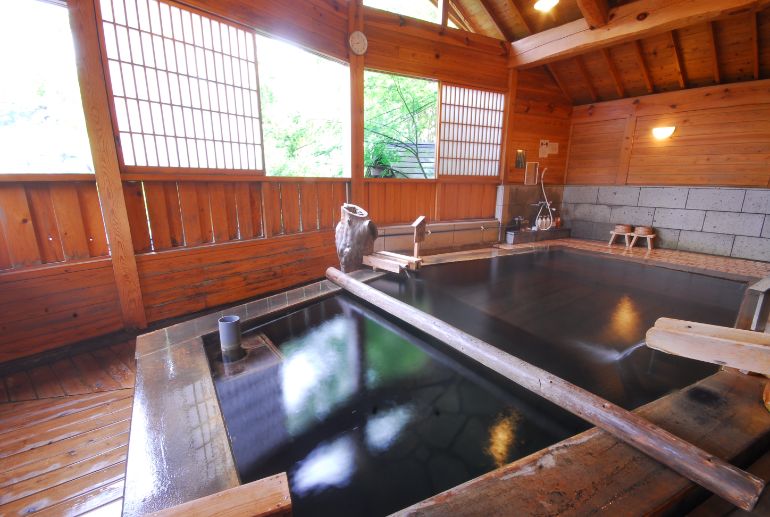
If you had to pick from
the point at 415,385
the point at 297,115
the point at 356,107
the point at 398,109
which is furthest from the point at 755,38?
the point at 297,115

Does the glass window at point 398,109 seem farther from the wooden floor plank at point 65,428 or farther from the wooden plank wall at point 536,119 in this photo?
the wooden floor plank at point 65,428

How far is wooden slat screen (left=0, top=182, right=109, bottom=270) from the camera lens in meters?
2.52

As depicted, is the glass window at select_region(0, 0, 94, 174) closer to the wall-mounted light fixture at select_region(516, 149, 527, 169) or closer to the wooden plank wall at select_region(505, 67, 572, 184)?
the wooden plank wall at select_region(505, 67, 572, 184)

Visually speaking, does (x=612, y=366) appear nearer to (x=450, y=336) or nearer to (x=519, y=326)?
(x=519, y=326)

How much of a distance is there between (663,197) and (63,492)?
8.09m

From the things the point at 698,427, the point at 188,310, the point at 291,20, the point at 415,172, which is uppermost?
the point at 291,20

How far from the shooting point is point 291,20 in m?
3.82

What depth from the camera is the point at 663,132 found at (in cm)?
582

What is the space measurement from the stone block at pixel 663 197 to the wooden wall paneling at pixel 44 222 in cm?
824

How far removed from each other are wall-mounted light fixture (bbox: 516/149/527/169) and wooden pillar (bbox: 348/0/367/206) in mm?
3473

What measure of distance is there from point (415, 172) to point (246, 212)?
16.7 ft

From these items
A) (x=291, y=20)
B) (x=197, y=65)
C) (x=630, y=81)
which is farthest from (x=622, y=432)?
(x=630, y=81)

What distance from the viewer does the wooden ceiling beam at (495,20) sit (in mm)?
5613

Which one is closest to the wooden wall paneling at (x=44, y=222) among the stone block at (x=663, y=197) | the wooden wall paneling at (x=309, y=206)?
the wooden wall paneling at (x=309, y=206)
